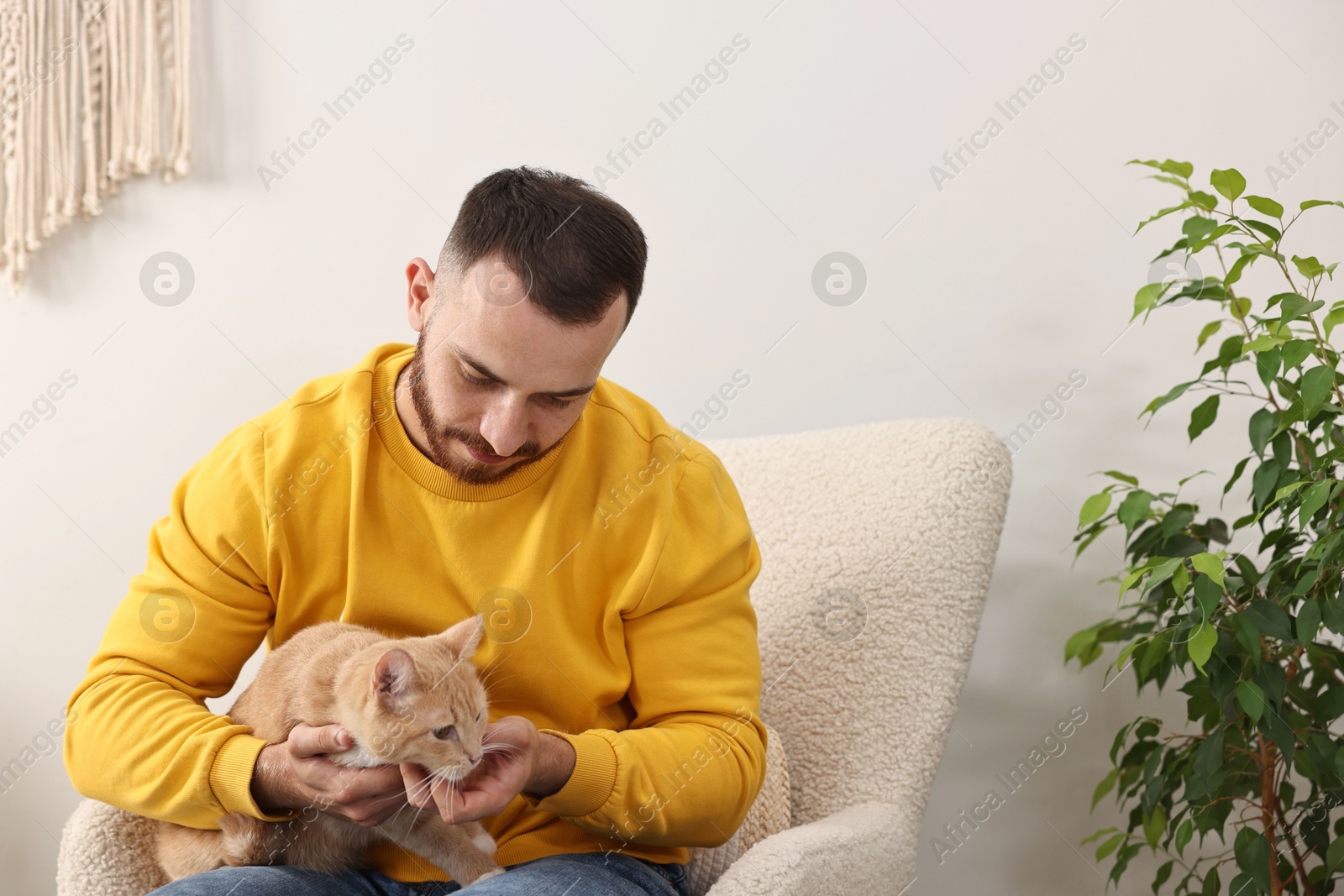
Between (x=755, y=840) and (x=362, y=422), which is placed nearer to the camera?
(x=362, y=422)

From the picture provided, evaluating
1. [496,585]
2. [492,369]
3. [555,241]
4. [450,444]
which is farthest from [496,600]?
[555,241]

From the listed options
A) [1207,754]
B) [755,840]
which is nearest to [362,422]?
[755,840]

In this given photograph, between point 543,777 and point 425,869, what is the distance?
0.21 m

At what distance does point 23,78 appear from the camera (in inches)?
70.3

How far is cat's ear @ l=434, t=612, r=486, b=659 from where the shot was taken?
103cm

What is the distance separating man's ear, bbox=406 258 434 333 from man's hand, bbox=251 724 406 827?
445mm

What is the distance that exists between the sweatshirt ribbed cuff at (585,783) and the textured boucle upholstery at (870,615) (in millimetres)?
304

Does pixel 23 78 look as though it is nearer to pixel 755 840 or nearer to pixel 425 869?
pixel 425 869

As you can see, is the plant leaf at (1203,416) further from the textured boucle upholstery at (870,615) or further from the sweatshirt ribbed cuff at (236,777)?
the sweatshirt ribbed cuff at (236,777)

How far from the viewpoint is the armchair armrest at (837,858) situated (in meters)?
1.02

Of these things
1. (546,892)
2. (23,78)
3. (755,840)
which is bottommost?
(755,840)

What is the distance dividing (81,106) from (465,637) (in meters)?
1.43

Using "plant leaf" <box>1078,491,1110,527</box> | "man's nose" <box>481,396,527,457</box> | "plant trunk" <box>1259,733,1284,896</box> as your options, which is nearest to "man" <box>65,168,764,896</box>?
"man's nose" <box>481,396,527,457</box>

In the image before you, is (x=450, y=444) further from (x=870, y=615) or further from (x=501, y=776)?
(x=870, y=615)
